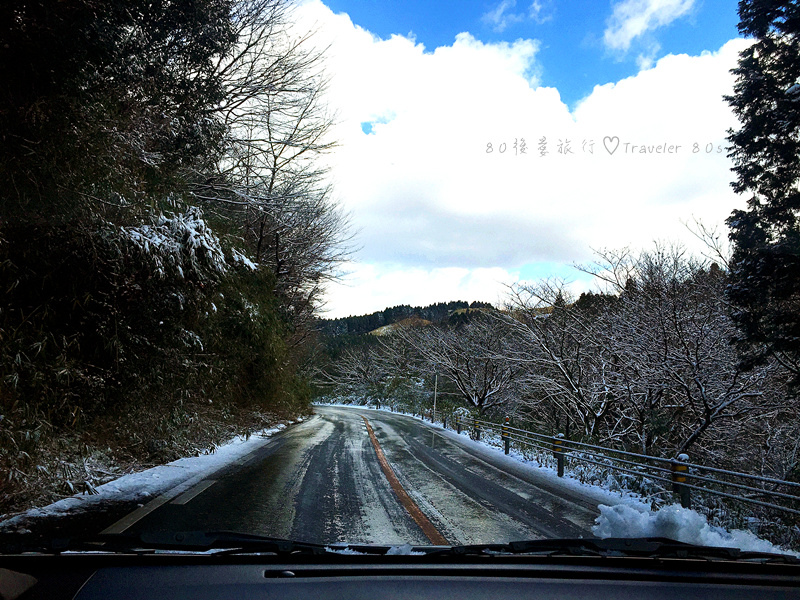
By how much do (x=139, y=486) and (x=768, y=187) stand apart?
13.4m

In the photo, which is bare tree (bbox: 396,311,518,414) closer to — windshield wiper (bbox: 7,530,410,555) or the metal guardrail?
the metal guardrail

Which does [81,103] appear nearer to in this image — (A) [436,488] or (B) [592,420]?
(A) [436,488]

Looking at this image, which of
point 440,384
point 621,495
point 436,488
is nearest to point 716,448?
point 621,495

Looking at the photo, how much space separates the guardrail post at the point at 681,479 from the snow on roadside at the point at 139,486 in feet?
24.0

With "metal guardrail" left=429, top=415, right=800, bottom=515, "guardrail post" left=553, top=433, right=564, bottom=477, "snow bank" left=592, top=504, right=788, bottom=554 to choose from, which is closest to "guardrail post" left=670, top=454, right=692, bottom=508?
"metal guardrail" left=429, top=415, right=800, bottom=515

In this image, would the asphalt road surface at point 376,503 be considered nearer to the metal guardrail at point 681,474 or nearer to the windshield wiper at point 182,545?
the metal guardrail at point 681,474

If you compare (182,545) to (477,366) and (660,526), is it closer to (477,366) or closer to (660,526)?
(660,526)

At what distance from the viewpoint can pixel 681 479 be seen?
7.24 m

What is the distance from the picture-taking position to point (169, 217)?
7750 millimetres

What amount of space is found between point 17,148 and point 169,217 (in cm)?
213

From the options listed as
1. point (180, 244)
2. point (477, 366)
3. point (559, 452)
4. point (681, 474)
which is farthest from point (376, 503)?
point (477, 366)

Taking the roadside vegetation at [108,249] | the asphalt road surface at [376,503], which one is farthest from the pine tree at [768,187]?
the roadside vegetation at [108,249]

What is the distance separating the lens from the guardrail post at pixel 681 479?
23.1 feet

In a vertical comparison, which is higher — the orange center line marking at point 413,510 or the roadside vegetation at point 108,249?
the roadside vegetation at point 108,249
